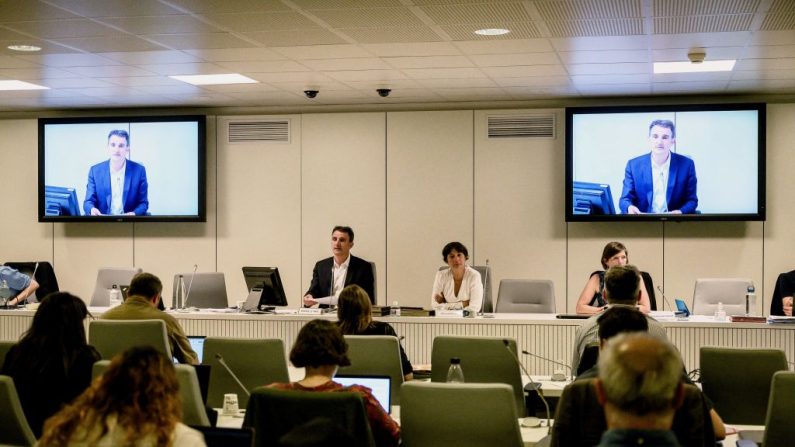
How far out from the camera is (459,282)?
8422 millimetres

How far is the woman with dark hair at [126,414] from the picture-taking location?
8.75ft

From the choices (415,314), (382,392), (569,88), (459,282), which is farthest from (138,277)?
(569,88)

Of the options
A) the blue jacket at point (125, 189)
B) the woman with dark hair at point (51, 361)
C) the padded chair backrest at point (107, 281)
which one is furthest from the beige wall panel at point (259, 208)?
the woman with dark hair at point (51, 361)

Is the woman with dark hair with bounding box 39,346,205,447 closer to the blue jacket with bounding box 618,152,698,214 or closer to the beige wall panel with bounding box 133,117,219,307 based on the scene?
the blue jacket with bounding box 618,152,698,214

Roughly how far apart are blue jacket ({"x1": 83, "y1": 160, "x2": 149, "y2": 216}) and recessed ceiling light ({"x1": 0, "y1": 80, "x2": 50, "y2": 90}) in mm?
1612

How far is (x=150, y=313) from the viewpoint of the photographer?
19.1 ft

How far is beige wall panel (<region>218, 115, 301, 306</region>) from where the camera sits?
35.2ft

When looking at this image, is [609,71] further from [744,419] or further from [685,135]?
[744,419]

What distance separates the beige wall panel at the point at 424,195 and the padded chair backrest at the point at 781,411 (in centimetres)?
638

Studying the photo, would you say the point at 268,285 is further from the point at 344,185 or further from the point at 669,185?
the point at 669,185

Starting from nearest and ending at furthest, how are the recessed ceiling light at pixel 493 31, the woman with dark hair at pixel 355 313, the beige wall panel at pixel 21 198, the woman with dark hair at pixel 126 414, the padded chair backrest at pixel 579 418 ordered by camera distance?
the woman with dark hair at pixel 126 414 < the padded chair backrest at pixel 579 418 < the woman with dark hair at pixel 355 313 < the recessed ceiling light at pixel 493 31 < the beige wall panel at pixel 21 198

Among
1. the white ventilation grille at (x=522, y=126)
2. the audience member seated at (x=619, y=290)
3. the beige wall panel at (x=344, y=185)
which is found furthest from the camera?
the beige wall panel at (x=344, y=185)

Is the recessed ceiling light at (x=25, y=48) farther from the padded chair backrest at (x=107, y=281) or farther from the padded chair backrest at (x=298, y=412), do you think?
the padded chair backrest at (x=298, y=412)

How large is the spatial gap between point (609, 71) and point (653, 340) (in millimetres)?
6115
